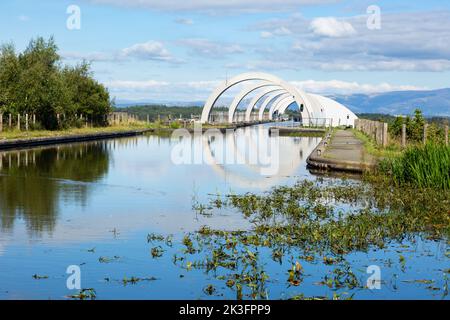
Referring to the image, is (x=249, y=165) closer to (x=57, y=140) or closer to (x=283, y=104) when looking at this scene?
(x=57, y=140)

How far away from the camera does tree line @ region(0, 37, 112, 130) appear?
119ft

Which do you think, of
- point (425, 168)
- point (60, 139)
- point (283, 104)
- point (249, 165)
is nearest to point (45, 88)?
point (60, 139)

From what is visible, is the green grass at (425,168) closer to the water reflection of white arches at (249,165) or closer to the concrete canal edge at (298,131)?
the water reflection of white arches at (249,165)

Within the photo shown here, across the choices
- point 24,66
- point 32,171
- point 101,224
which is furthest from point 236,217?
point 24,66

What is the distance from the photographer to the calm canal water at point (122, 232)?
7262mm

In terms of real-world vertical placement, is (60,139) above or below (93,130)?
below

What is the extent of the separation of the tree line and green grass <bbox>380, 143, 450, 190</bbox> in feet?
78.5

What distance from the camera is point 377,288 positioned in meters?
7.32

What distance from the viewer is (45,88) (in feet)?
127

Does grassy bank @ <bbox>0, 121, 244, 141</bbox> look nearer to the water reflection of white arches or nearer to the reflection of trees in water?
the reflection of trees in water

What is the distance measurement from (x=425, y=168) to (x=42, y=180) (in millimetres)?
8946

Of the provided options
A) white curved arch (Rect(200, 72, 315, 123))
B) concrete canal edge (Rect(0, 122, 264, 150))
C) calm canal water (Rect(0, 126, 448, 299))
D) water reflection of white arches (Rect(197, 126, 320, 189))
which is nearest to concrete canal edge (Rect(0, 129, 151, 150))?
concrete canal edge (Rect(0, 122, 264, 150))
